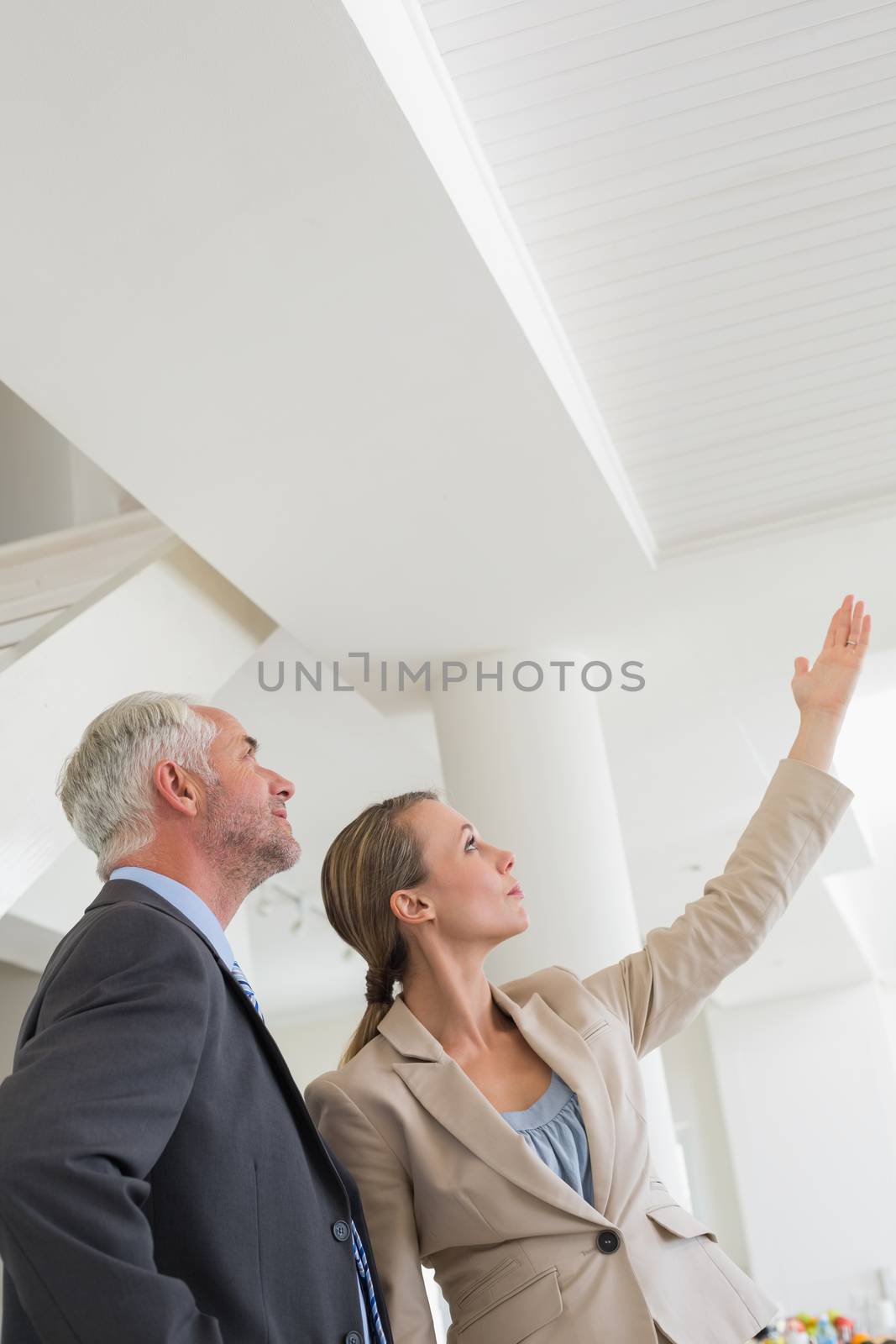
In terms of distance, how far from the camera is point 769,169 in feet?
7.70

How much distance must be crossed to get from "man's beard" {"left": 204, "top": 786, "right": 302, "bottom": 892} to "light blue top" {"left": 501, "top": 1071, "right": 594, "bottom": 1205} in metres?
0.46

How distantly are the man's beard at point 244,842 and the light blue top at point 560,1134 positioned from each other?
1.52ft

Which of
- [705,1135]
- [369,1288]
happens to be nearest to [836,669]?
[369,1288]

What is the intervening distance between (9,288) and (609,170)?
1.10m

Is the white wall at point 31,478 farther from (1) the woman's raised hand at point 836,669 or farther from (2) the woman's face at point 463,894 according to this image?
(1) the woman's raised hand at point 836,669

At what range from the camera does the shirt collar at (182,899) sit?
4.60 feet

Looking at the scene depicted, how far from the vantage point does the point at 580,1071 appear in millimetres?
1653

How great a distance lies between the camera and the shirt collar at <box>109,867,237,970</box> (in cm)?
140

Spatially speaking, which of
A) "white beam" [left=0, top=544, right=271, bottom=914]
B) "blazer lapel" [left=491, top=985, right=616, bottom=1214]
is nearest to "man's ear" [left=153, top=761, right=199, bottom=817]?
"blazer lapel" [left=491, top=985, right=616, bottom=1214]

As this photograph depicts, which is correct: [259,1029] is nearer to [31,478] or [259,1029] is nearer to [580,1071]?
[580,1071]

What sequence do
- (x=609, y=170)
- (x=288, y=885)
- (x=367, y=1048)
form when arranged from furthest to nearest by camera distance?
(x=288, y=885), (x=609, y=170), (x=367, y=1048)

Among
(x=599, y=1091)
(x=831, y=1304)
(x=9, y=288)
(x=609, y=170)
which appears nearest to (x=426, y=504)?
(x=609, y=170)

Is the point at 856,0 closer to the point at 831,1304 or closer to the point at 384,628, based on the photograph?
the point at 384,628

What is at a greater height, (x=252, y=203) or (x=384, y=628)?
(x=252, y=203)
